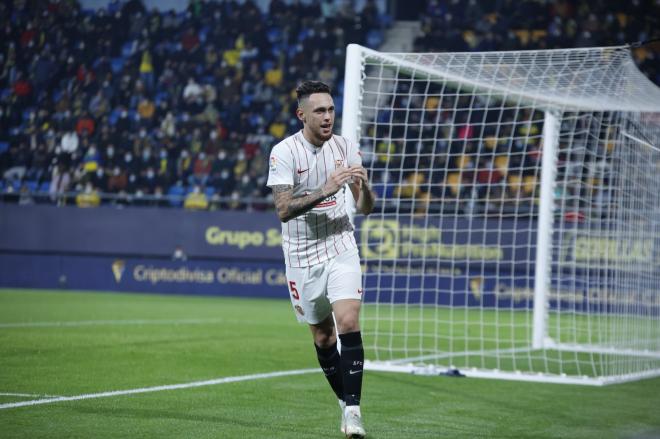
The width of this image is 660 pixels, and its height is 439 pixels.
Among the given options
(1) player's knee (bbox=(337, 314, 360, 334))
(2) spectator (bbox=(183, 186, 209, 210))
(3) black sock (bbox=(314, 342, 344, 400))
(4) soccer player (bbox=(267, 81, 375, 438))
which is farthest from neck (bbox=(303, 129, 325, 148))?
(2) spectator (bbox=(183, 186, 209, 210))

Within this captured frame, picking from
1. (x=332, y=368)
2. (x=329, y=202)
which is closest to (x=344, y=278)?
(x=329, y=202)

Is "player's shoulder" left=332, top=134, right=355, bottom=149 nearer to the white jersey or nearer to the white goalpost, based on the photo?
the white jersey

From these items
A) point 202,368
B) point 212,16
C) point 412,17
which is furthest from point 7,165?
point 202,368

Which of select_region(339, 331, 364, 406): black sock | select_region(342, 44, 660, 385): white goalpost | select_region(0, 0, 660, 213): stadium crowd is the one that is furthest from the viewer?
select_region(0, 0, 660, 213): stadium crowd

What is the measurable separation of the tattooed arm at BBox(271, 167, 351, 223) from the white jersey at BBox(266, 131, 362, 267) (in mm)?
178

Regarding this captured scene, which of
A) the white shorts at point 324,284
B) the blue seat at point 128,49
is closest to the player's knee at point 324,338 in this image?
the white shorts at point 324,284

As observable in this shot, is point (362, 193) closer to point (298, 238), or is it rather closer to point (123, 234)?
point (298, 238)

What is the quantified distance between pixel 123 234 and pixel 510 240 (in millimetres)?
9574

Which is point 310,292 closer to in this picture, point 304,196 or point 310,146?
point 304,196

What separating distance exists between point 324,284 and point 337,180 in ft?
2.54

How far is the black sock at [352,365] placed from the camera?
570 centimetres

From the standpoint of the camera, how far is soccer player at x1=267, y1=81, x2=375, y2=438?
19.1 ft

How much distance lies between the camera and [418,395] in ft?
26.1

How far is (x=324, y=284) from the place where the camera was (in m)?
6.04
